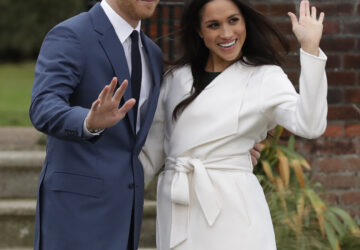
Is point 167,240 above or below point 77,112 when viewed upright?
below

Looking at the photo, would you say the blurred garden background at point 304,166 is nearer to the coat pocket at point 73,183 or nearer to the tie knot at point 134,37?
the tie knot at point 134,37

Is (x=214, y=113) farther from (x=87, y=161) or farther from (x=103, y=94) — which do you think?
(x=103, y=94)

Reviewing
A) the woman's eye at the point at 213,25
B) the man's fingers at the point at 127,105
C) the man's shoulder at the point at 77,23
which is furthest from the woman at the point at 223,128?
the man's fingers at the point at 127,105

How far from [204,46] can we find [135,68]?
1.45ft

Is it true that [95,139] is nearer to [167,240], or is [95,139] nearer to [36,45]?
[167,240]

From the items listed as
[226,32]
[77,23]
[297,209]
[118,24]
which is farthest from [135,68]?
[297,209]

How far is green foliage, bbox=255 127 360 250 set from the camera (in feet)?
15.2

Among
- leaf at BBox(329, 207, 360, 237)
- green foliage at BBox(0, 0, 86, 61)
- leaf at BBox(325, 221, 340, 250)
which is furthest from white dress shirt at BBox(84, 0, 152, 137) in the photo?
green foliage at BBox(0, 0, 86, 61)

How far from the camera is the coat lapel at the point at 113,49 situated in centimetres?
304

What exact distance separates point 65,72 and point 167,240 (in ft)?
2.86

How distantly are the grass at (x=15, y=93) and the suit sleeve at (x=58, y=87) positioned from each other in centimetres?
438

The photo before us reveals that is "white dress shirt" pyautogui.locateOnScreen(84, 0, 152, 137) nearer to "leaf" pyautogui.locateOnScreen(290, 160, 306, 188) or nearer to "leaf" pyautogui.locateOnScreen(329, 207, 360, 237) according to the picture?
"leaf" pyautogui.locateOnScreen(290, 160, 306, 188)

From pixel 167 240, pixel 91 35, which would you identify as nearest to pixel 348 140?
pixel 167 240

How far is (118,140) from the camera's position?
3084 mm
